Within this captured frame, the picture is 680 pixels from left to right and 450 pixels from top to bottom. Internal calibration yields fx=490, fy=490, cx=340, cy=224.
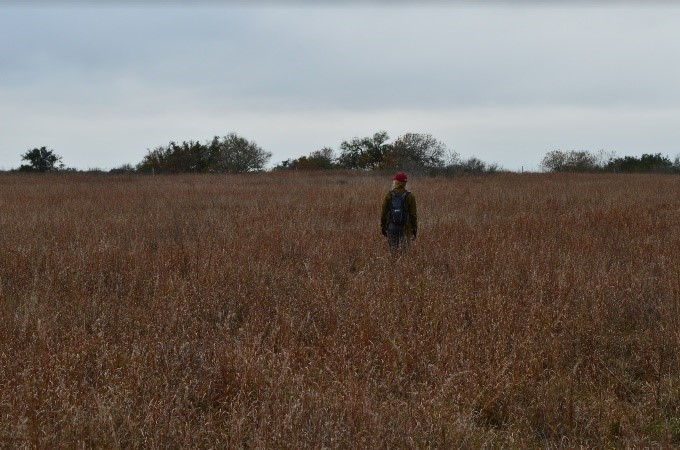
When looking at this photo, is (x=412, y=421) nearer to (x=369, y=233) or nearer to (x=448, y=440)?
A: (x=448, y=440)

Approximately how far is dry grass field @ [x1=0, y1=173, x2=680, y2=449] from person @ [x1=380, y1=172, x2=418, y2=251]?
23 cm

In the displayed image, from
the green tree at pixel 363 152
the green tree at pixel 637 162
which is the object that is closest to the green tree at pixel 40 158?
the green tree at pixel 363 152

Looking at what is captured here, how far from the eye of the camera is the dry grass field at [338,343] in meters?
2.76

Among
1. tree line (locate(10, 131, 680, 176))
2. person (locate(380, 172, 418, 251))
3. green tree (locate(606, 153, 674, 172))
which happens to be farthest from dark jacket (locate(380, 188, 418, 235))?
green tree (locate(606, 153, 674, 172))

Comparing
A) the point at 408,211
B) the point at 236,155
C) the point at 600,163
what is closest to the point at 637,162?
the point at 600,163

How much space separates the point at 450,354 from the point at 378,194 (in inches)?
447

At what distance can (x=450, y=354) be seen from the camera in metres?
3.59

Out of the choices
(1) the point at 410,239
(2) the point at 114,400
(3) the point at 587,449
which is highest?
(1) the point at 410,239

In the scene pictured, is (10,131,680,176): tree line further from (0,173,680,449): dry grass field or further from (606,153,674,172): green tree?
(0,173,680,449): dry grass field

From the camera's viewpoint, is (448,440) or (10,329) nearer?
(448,440)

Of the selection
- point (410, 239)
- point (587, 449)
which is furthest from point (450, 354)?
point (410, 239)

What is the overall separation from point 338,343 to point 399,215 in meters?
3.08

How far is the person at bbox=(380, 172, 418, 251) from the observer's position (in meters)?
6.60

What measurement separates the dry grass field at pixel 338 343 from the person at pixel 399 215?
0.23m
